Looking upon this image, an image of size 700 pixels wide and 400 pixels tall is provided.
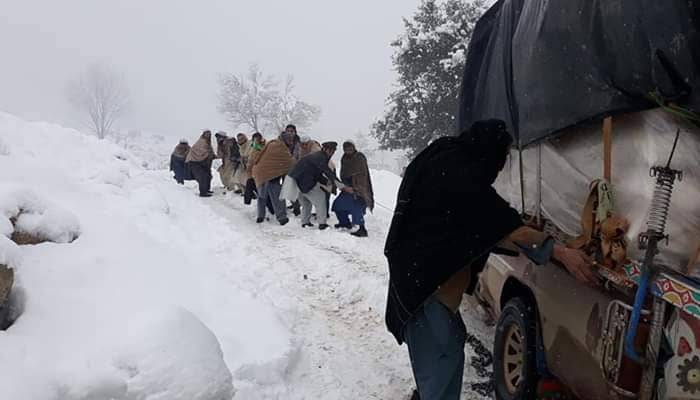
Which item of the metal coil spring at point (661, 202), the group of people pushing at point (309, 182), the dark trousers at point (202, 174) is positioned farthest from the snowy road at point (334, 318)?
the dark trousers at point (202, 174)

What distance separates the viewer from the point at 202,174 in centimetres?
1226

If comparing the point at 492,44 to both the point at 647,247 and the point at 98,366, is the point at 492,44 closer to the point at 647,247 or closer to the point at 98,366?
the point at 647,247

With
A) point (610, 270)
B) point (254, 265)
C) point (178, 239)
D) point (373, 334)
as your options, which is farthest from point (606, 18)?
point (178, 239)

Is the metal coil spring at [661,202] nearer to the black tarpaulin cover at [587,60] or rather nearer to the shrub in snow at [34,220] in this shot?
the black tarpaulin cover at [587,60]

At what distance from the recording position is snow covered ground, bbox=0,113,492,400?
235 cm

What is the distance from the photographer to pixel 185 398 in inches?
95.6

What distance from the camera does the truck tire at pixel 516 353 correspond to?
2.68m

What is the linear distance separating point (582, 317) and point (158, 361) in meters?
2.10

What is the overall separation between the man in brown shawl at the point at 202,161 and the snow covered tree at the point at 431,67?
1053 cm

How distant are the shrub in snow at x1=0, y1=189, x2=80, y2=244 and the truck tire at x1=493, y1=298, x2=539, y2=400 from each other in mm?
3076

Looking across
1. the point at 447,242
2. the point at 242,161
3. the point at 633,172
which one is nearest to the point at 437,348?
the point at 447,242

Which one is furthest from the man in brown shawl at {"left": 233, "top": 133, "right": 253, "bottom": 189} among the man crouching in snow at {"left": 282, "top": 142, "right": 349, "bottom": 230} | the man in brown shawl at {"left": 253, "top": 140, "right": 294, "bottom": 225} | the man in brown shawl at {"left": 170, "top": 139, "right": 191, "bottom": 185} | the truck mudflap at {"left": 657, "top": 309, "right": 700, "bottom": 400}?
the truck mudflap at {"left": 657, "top": 309, "right": 700, "bottom": 400}

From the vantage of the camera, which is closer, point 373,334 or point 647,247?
point 647,247

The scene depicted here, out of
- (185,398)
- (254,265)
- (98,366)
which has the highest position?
(98,366)
